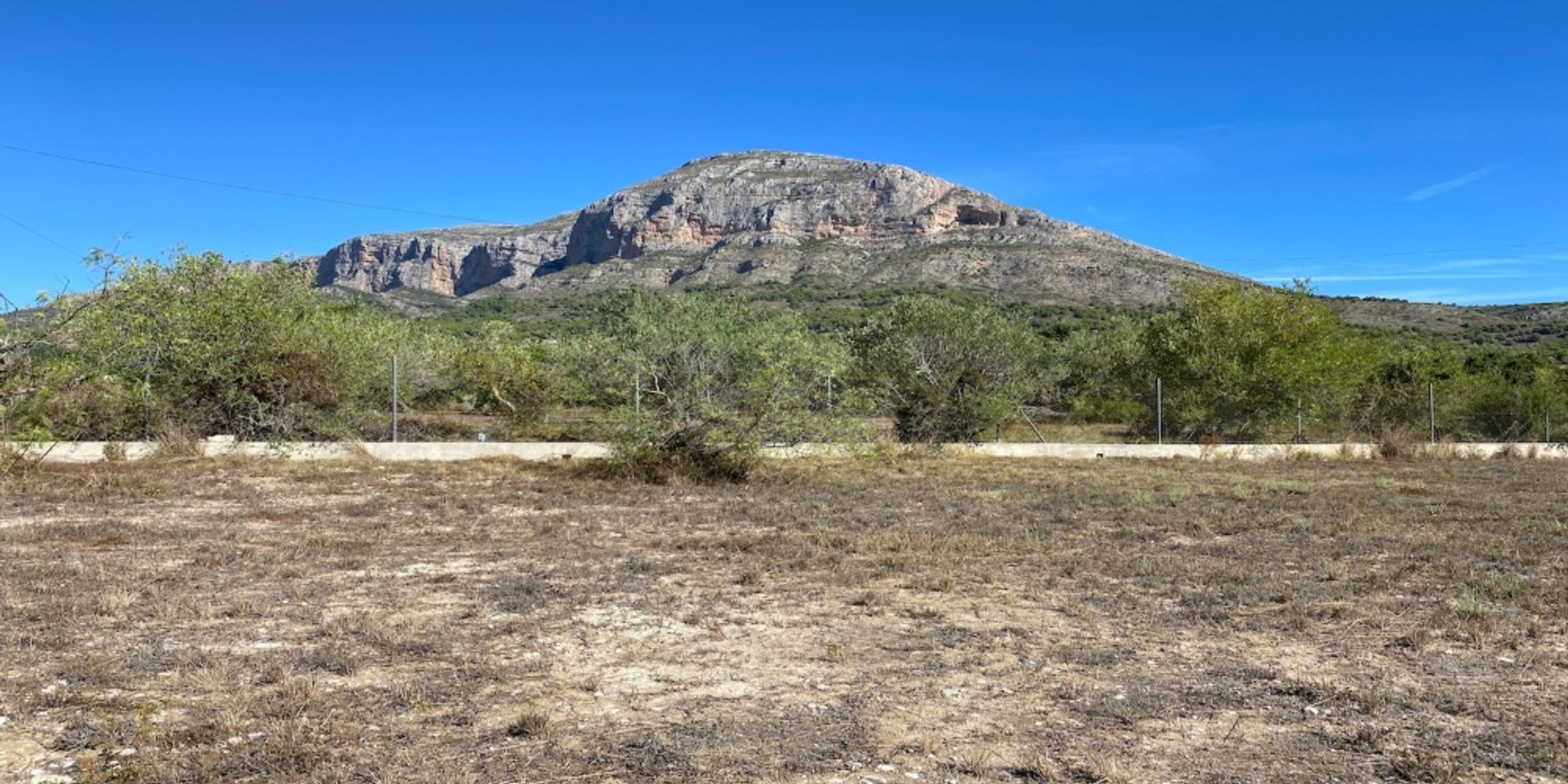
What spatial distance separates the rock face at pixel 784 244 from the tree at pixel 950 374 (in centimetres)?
2979

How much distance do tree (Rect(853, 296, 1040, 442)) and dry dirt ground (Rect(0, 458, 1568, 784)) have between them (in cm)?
1041

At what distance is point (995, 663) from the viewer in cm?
511

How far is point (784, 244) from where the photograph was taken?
326 ft

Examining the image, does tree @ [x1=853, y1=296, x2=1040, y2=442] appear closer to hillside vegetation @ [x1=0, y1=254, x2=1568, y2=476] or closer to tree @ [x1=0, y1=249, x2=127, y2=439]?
hillside vegetation @ [x1=0, y1=254, x2=1568, y2=476]

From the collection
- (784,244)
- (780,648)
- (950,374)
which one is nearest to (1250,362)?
(950,374)

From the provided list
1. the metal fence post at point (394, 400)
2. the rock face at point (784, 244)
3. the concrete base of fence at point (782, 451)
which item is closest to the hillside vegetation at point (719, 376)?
the concrete base of fence at point (782, 451)

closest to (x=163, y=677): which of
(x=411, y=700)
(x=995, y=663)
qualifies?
(x=411, y=700)

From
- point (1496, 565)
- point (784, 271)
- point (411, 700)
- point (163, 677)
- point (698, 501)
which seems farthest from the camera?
point (784, 271)

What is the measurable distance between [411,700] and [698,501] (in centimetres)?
875

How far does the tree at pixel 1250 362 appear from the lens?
22.9m

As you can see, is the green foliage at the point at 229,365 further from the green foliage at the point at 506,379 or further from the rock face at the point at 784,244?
the rock face at the point at 784,244

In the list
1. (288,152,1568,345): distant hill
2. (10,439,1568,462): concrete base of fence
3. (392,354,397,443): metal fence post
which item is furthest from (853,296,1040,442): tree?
(288,152,1568,345): distant hill

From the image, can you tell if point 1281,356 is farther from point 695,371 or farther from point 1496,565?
point 1496,565

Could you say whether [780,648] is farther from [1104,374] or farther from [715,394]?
[1104,374]
